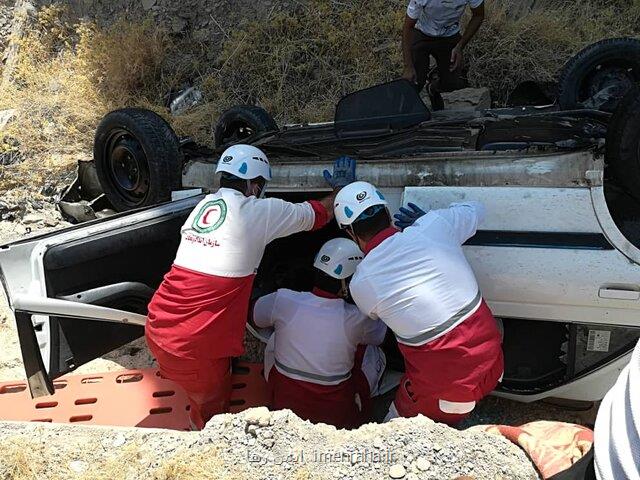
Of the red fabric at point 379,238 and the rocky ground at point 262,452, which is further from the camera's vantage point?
the red fabric at point 379,238

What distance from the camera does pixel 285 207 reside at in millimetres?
2914

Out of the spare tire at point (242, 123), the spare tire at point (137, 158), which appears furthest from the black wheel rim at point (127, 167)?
the spare tire at point (242, 123)

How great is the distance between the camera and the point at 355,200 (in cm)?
263

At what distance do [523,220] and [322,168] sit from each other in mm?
1024

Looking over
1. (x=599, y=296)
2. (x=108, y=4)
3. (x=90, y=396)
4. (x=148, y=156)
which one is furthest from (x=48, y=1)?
(x=599, y=296)

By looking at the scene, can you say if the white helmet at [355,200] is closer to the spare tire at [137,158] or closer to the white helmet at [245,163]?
the white helmet at [245,163]

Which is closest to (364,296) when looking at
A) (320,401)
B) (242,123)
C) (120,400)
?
(320,401)

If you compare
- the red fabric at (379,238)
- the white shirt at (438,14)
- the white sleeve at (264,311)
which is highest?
the white shirt at (438,14)

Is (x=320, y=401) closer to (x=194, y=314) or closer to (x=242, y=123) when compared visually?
(x=194, y=314)

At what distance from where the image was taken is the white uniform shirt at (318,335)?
9.58 ft

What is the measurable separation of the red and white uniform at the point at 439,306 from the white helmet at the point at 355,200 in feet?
0.56

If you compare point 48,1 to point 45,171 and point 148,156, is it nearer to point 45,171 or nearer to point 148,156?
point 45,171

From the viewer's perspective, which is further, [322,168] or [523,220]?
[322,168]

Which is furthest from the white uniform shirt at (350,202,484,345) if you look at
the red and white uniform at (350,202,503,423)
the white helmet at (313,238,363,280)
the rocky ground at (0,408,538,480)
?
the rocky ground at (0,408,538,480)
